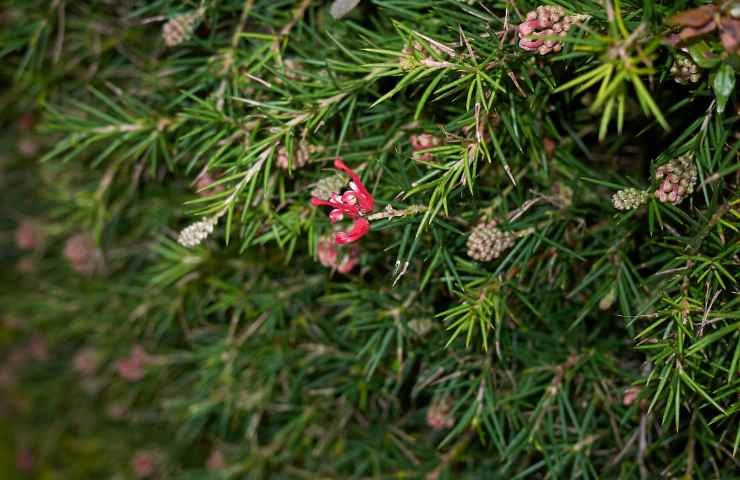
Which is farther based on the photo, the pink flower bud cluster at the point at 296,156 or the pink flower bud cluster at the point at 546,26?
the pink flower bud cluster at the point at 296,156

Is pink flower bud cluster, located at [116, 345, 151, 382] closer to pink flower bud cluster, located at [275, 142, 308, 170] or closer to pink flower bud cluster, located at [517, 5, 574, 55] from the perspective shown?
pink flower bud cluster, located at [275, 142, 308, 170]

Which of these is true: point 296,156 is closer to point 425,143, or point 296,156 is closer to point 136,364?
point 425,143

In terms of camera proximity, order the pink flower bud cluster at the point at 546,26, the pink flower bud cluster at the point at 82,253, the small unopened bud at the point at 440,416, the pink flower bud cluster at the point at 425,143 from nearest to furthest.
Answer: the pink flower bud cluster at the point at 546,26, the pink flower bud cluster at the point at 425,143, the small unopened bud at the point at 440,416, the pink flower bud cluster at the point at 82,253

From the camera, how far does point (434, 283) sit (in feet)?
2.97

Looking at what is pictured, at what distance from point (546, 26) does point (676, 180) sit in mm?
230

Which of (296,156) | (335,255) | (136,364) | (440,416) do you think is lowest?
(136,364)

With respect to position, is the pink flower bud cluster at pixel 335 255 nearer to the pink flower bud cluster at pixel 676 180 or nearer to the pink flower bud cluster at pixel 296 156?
the pink flower bud cluster at pixel 296 156

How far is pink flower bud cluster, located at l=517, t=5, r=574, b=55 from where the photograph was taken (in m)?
0.65

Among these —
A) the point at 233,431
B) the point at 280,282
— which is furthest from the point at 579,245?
the point at 233,431

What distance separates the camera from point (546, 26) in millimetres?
655

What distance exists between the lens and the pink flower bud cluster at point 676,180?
0.70 m

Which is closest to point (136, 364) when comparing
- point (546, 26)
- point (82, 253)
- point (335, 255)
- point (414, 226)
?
point (82, 253)

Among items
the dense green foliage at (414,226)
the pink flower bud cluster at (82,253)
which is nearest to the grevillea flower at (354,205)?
the dense green foliage at (414,226)

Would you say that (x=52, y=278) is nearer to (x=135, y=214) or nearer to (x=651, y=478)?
(x=135, y=214)
